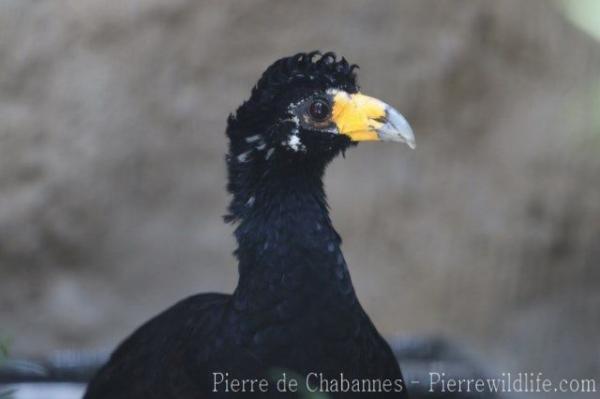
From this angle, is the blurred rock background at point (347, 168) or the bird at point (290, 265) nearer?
the bird at point (290, 265)

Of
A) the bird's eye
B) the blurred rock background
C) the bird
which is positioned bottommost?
the bird

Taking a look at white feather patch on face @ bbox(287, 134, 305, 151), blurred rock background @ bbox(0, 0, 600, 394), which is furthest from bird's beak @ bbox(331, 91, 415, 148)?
blurred rock background @ bbox(0, 0, 600, 394)

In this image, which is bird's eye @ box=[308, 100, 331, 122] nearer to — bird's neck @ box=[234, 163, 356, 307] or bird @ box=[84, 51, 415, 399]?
bird @ box=[84, 51, 415, 399]

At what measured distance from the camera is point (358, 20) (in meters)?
5.44

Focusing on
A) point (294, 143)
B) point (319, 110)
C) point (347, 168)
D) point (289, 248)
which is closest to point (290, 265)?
point (289, 248)

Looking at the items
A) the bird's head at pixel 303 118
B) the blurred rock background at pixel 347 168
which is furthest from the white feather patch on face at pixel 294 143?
the blurred rock background at pixel 347 168

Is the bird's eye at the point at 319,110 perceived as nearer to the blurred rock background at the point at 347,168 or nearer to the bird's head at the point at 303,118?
the bird's head at the point at 303,118

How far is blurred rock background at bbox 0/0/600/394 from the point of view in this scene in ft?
17.6

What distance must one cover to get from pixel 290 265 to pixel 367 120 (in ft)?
1.55

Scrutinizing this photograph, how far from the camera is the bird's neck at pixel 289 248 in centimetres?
313

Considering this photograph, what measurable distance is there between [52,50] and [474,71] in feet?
6.83

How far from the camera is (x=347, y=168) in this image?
568 cm

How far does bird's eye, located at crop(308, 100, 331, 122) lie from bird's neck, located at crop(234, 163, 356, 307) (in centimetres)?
17

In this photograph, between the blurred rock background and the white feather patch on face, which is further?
the blurred rock background
